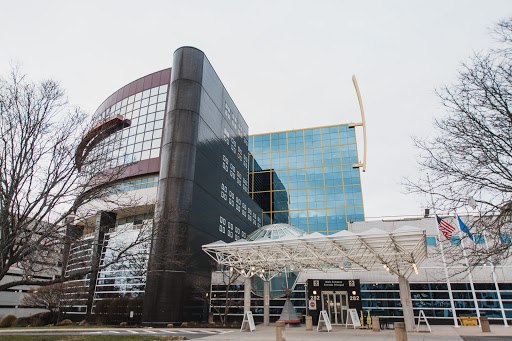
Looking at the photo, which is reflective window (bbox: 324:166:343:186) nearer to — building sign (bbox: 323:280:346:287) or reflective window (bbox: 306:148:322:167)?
reflective window (bbox: 306:148:322:167)

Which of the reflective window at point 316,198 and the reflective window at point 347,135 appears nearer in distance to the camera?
the reflective window at point 316,198

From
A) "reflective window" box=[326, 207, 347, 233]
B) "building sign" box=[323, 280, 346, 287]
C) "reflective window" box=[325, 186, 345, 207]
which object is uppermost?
"reflective window" box=[325, 186, 345, 207]

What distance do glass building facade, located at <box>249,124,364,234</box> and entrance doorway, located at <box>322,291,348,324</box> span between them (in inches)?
1168

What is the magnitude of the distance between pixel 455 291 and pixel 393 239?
14.9 m

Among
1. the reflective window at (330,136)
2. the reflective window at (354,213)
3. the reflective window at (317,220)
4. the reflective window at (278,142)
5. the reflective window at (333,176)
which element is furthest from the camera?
the reflective window at (278,142)

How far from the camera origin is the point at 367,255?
2342cm

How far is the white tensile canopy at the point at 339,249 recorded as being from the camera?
19.4 metres

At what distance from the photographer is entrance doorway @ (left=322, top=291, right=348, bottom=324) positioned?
97.0 feet

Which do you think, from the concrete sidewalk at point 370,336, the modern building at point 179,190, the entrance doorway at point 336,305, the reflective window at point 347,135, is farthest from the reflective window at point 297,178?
the concrete sidewalk at point 370,336

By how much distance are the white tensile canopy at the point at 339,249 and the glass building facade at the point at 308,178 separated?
33.4 metres

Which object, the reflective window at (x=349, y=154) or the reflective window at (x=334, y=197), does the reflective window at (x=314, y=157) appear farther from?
the reflective window at (x=334, y=197)

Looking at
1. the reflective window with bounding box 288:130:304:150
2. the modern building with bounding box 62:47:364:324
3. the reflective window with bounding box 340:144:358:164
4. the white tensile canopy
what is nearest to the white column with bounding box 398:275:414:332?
the white tensile canopy

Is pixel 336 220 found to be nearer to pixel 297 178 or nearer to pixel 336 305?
pixel 297 178

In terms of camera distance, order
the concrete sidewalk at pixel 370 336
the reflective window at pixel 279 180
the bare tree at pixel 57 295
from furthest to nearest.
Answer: the reflective window at pixel 279 180 → the bare tree at pixel 57 295 → the concrete sidewalk at pixel 370 336
